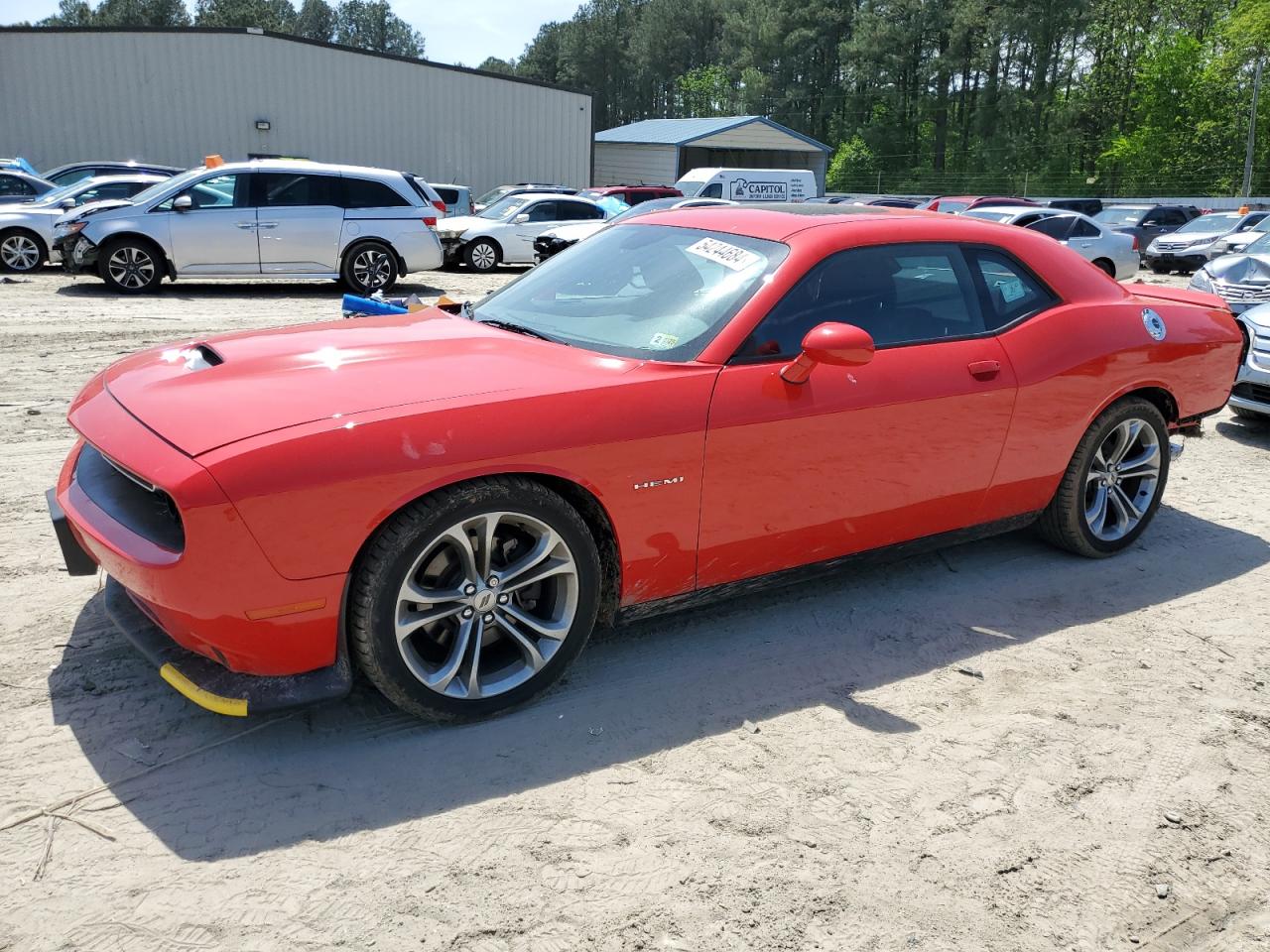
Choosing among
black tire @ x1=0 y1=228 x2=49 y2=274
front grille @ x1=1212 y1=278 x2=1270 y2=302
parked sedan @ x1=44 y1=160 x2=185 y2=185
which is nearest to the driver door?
front grille @ x1=1212 y1=278 x2=1270 y2=302

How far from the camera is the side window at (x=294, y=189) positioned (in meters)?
13.0

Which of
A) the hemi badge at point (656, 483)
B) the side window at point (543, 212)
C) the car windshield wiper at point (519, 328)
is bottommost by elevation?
the hemi badge at point (656, 483)

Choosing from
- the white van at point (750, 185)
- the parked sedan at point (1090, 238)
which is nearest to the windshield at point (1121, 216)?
the white van at point (750, 185)

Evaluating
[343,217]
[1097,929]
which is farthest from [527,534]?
[343,217]

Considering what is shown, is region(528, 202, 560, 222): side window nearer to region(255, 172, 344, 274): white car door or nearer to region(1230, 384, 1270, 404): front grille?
region(255, 172, 344, 274): white car door

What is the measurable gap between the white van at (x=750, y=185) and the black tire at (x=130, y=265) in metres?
13.9

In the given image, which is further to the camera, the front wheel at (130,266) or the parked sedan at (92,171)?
the parked sedan at (92,171)

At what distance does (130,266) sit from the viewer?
41.1 feet

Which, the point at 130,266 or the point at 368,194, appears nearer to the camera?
the point at 130,266

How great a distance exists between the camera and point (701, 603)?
3658mm

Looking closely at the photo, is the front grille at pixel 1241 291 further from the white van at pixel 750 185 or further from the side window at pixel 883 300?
the white van at pixel 750 185

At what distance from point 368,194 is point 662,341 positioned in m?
11.3

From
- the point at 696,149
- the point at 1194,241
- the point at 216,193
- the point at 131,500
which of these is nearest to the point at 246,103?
the point at 216,193

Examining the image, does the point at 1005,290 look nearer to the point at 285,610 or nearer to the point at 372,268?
the point at 285,610
